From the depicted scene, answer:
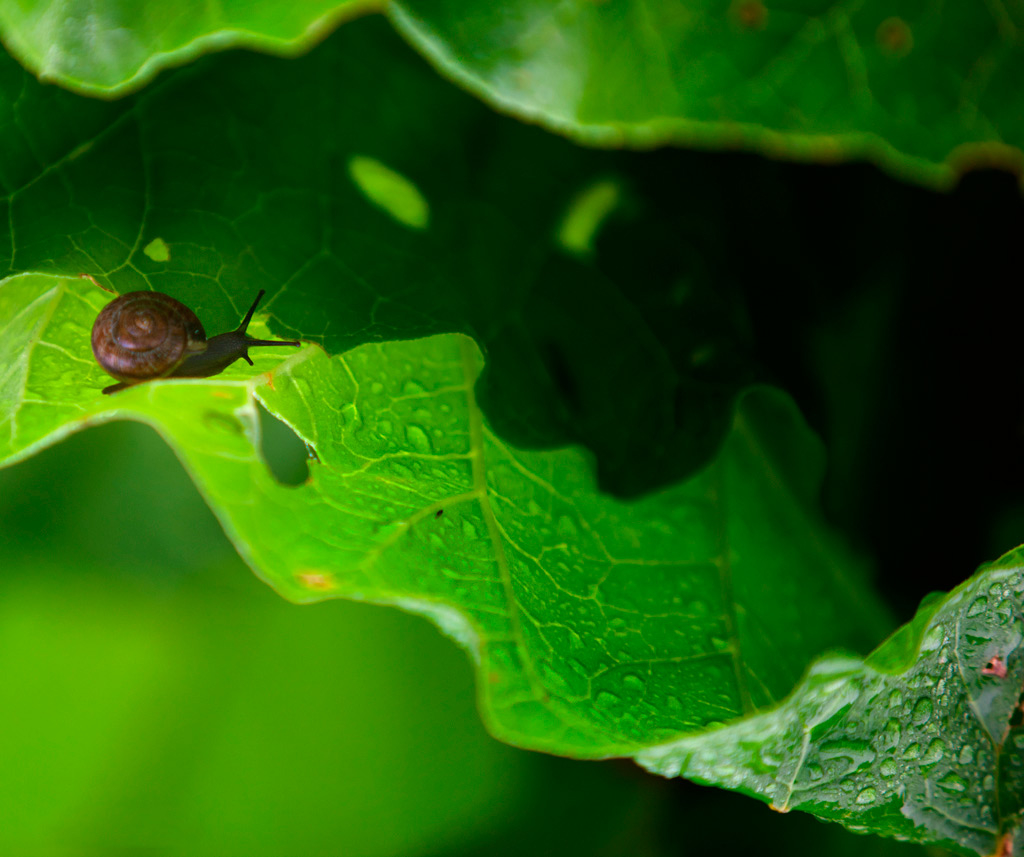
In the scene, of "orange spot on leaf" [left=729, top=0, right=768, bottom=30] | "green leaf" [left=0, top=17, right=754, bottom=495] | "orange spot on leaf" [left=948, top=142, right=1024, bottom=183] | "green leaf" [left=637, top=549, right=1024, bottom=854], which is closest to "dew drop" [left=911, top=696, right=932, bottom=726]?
"green leaf" [left=637, top=549, right=1024, bottom=854]

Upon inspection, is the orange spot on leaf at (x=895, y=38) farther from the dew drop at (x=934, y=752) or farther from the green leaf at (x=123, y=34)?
the dew drop at (x=934, y=752)

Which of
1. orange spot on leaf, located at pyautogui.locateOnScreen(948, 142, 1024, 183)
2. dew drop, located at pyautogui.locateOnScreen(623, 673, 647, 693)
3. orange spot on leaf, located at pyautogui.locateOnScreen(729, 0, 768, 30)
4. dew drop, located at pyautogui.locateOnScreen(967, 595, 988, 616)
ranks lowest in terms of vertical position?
dew drop, located at pyautogui.locateOnScreen(623, 673, 647, 693)

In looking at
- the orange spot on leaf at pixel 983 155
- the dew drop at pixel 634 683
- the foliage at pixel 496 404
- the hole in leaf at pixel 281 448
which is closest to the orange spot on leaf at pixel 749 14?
the orange spot on leaf at pixel 983 155

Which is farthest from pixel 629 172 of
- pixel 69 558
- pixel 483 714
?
pixel 69 558

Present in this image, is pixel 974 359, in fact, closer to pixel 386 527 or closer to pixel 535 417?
pixel 535 417

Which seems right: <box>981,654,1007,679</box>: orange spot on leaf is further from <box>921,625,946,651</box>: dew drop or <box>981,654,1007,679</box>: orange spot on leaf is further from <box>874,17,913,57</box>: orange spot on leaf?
<box>874,17,913,57</box>: orange spot on leaf
